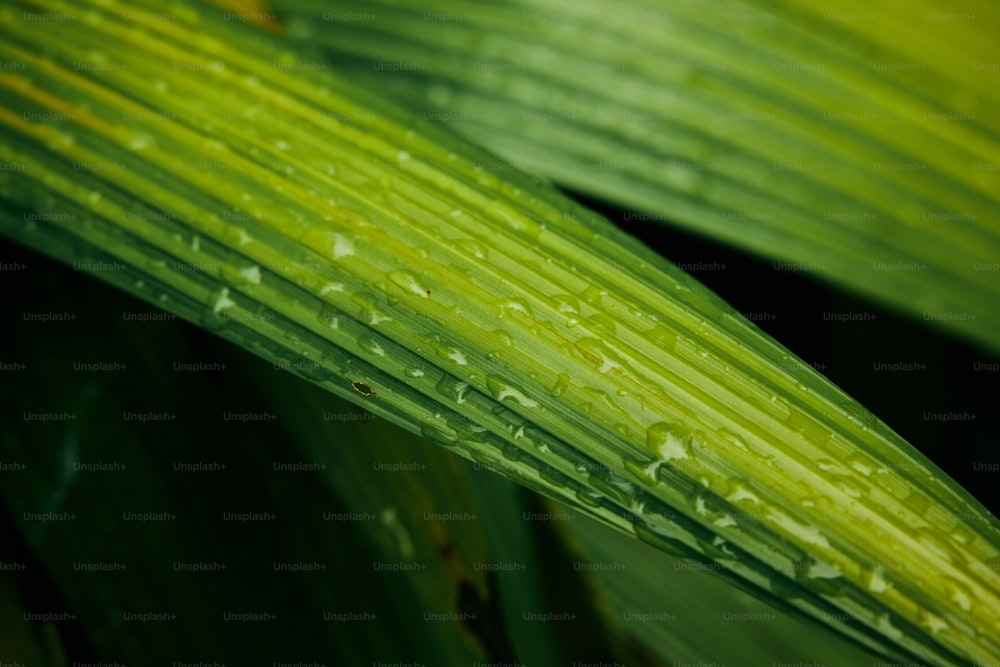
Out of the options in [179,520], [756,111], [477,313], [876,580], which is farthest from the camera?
[756,111]

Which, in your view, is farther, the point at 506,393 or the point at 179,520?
the point at 179,520

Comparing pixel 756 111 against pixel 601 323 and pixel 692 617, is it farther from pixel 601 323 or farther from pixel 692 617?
pixel 692 617

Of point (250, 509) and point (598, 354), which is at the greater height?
point (598, 354)

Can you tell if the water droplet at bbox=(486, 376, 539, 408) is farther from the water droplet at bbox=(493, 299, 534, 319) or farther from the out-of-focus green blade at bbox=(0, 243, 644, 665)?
the out-of-focus green blade at bbox=(0, 243, 644, 665)

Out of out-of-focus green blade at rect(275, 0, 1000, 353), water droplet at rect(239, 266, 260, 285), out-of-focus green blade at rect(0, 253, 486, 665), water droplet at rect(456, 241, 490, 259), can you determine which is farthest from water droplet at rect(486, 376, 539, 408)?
out-of-focus green blade at rect(275, 0, 1000, 353)

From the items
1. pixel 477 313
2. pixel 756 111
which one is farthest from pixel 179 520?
pixel 756 111

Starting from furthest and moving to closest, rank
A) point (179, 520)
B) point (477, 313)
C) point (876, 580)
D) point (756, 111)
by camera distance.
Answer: point (756, 111) < point (179, 520) < point (477, 313) < point (876, 580)
